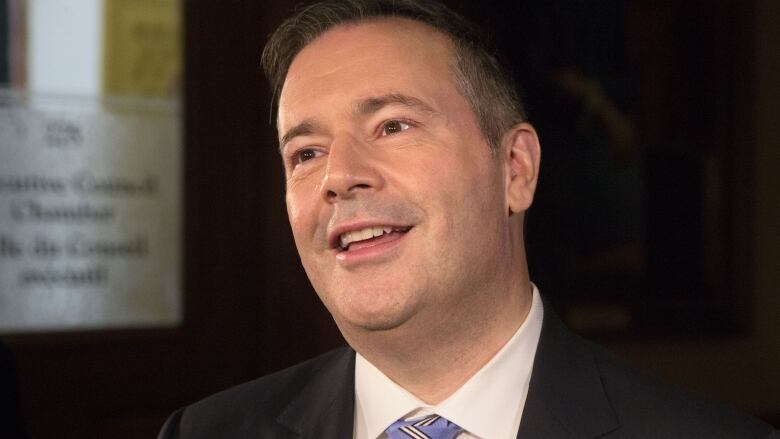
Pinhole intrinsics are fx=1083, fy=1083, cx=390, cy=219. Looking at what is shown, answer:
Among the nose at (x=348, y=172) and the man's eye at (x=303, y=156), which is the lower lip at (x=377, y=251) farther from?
the man's eye at (x=303, y=156)

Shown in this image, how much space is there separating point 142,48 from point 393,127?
166 cm

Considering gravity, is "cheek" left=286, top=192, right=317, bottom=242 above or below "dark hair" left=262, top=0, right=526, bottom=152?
below

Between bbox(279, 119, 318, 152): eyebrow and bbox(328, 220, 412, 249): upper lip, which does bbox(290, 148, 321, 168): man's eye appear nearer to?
bbox(279, 119, 318, 152): eyebrow

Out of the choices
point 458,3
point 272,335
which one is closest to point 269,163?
point 272,335

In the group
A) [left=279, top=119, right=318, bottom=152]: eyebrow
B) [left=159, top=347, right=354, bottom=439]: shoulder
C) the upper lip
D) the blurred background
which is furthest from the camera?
the blurred background

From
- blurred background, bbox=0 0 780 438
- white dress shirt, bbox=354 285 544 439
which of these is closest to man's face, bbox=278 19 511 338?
white dress shirt, bbox=354 285 544 439

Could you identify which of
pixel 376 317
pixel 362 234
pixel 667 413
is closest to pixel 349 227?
pixel 362 234

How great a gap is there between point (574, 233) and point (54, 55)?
2.07 meters

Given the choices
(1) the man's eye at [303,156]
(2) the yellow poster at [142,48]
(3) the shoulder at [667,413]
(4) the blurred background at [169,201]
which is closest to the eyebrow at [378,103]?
(1) the man's eye at [303,156]

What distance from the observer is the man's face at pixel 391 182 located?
166cm

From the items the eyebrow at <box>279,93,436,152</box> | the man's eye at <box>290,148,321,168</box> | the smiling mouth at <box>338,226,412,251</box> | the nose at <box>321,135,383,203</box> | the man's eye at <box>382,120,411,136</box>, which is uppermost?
the eyebrow at <box>279,93,436,152</box>

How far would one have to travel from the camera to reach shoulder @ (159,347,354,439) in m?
1.90

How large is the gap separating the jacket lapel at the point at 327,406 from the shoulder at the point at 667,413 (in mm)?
436

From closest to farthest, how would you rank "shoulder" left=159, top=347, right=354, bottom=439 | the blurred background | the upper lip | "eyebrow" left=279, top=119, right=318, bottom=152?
the upper lip < "eyebrow" left=279, top=119, right=318, bottom=152 < "shoulder" left=159, top=347, right=354, bottom=439 < the blurred background
